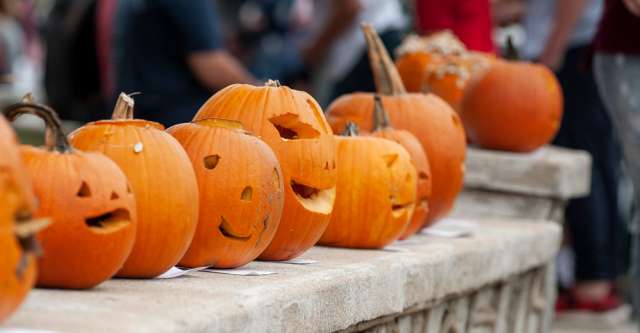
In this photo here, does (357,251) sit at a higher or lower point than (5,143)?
lower

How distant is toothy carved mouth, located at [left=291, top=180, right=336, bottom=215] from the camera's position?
3381 millimetres

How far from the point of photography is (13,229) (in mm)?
2205

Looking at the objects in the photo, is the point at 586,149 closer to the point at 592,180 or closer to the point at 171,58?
the point at 592,180

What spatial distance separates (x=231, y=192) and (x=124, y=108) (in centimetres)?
31

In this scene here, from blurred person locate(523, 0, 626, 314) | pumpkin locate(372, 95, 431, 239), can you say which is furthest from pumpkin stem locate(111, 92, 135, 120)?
blurred person locate(523, 0, 626, 314)

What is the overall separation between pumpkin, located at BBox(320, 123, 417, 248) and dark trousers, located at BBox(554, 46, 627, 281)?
2893 mm

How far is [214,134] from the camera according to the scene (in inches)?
123

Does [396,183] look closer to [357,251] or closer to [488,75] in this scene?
[357,251]

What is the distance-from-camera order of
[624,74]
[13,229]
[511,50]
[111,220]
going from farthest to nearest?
[511,50]
[624,74]
[111,220]
[13,229]

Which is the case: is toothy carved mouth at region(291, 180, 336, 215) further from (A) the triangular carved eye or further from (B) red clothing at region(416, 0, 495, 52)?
(B) red clothing at region(416, 0, 495, 52)

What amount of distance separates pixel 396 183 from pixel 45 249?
135 centimetres

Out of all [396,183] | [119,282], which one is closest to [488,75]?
[396,183]

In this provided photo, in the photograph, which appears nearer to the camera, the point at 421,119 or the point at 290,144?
the point at 290,144

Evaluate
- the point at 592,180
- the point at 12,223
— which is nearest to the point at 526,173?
the point at 592,180
